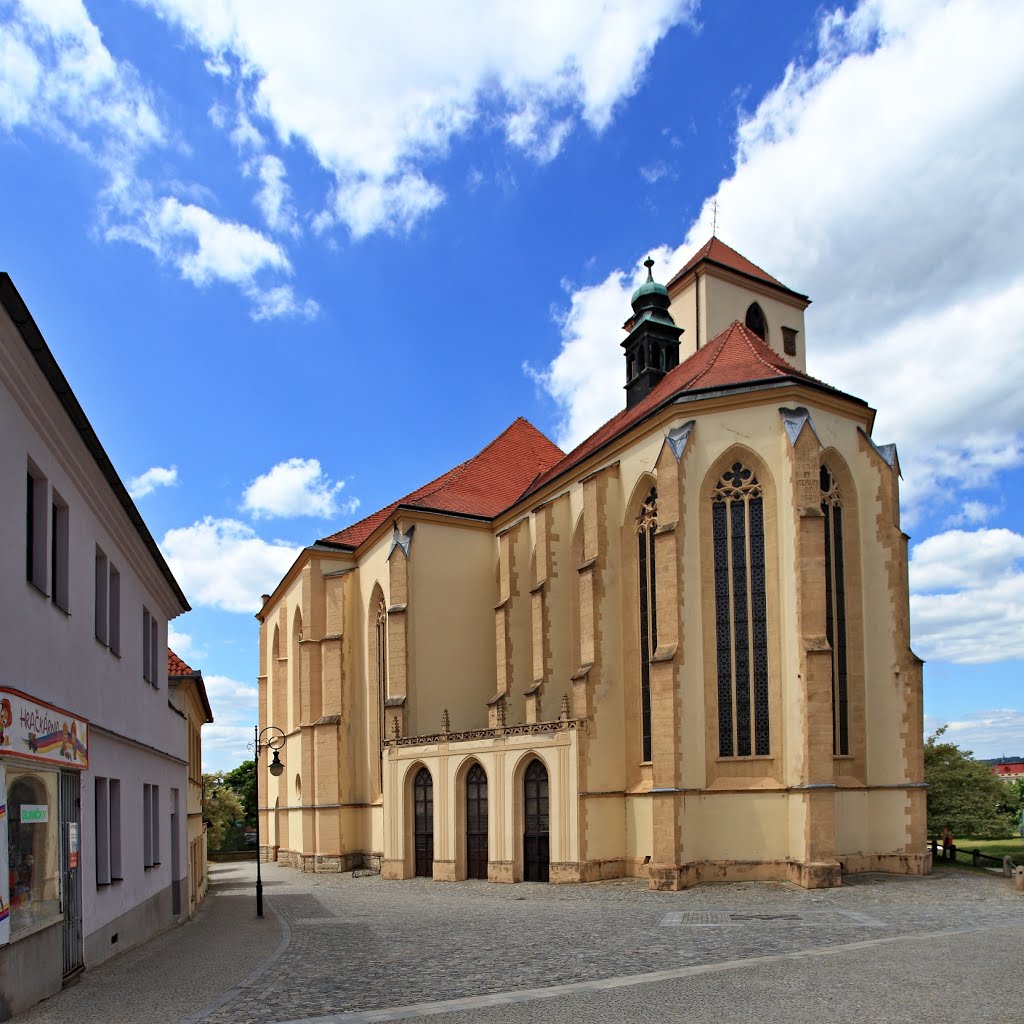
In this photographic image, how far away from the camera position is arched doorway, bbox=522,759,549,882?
2891cm

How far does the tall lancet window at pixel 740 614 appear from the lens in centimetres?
2680

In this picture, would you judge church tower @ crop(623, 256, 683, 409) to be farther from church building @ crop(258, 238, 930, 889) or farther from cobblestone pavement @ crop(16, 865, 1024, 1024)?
cobblestone pavement @ crop(16, 865, 1024, 1024)

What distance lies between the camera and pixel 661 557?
2741 centimetres

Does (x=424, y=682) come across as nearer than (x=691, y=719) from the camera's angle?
No

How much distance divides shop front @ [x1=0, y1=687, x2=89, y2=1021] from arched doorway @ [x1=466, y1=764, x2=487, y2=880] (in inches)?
750

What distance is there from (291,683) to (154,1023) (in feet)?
127

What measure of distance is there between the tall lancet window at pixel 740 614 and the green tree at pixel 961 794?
1177cm

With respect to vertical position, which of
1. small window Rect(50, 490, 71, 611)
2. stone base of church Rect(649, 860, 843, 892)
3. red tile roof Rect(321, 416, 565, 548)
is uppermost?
red tile roof Rect(321, 416, 565, 548)

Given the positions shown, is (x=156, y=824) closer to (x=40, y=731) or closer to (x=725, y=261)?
(x=40, y=731)

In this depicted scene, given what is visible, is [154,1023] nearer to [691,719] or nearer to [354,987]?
[354,987]

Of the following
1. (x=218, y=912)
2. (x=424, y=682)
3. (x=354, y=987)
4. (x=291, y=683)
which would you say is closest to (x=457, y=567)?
(x=424, y=682)

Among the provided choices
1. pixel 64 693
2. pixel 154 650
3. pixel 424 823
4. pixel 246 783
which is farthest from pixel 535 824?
pixel 246 783

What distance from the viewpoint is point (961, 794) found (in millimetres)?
34531

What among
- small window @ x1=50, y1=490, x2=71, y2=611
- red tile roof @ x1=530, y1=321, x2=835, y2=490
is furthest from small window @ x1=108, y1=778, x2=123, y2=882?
red tile roof @ x1=530, y1=321, x2=835, y2=490
